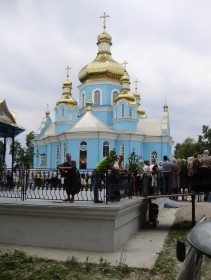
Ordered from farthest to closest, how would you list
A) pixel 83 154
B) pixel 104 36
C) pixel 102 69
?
pixel 104 36 < pixel 102 69 < pixel 83 154

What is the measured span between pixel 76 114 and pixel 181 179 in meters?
29.6

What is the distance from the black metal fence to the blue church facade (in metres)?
20.6

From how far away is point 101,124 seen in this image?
1391 inches

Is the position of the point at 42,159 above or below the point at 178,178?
above

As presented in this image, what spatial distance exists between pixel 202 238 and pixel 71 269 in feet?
13.7

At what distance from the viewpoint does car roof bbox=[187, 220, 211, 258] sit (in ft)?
9.16

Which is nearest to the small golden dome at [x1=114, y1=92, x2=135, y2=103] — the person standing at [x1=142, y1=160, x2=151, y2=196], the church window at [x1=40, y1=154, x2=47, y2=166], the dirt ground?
the church window at [x1=40, y1=154, x2=47, y2=166]

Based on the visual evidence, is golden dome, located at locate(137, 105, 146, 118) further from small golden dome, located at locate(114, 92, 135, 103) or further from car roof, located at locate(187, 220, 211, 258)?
car roof, located at locate(187, 220, 211, 258)

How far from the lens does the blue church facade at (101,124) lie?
33.3 metres

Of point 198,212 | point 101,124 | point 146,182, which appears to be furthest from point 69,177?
point 101,124

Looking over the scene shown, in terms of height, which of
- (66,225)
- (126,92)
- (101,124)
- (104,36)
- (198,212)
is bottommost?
(198,212)

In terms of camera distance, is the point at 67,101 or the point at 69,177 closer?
the point at 69,177

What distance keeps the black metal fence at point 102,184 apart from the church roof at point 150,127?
26.8 metres

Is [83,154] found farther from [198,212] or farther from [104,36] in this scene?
[198,212]
